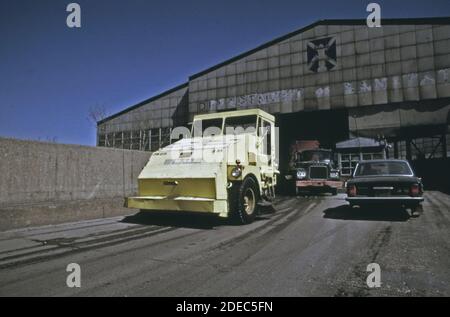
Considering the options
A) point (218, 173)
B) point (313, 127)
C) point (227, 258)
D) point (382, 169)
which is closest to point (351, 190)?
point (382, 169)

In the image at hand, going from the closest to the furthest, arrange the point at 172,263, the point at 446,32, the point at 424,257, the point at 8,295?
the point at 8,295, the point at 172,263, the point at 424,257, the point at 446,32

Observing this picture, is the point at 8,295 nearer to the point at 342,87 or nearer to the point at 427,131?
the point at 342,87

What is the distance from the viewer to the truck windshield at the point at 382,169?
796 centimetres

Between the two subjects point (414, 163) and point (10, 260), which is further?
point (414, 163)

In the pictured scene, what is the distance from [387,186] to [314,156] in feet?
27.2

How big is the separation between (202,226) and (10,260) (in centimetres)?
352

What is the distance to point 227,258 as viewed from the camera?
4125 mm

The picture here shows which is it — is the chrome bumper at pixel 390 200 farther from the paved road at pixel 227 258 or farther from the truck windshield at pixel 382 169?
the truck windshield at pixel 382 169

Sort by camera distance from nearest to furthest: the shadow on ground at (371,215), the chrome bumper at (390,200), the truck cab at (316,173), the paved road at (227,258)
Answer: the paved road at (227,258), the chrome bumper at (390,200), the shadow on ground at (371,215), the truck cab at (316,173)

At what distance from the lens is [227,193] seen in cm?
621

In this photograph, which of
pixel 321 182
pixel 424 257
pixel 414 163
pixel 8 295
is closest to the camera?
pixel 8 295

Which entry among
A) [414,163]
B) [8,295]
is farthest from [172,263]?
[414,163]

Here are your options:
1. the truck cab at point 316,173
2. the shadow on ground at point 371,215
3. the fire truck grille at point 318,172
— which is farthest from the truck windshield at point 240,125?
the fire truck grille at point 318,172

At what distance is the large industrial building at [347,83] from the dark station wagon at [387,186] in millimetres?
12844
